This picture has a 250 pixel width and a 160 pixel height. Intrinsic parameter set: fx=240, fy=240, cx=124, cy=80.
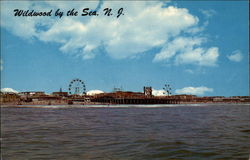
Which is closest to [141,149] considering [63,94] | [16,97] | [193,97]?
[16,97]

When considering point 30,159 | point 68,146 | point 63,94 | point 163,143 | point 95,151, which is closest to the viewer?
point 30,159

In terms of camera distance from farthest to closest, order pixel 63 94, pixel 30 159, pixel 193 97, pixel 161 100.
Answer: pixel 193 97 → pixel 63 94 → pixel 161 100 → pixel 30 159

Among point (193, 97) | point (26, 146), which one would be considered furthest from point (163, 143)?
point (193, 97)

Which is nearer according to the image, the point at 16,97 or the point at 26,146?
the point at 26,146

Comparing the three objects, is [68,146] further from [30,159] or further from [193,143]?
[193,143]

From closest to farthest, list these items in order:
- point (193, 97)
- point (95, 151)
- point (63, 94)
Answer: point (95, 151)
point (63, 94)
point (193, 97)

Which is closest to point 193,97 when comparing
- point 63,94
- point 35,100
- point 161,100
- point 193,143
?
point 161,100

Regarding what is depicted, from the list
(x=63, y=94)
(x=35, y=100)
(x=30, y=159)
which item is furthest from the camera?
(x=63, y=94)

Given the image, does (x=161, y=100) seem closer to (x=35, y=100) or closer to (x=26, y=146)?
(x=35, y=100)

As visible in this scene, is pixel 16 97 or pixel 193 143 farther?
pixel 16 97
